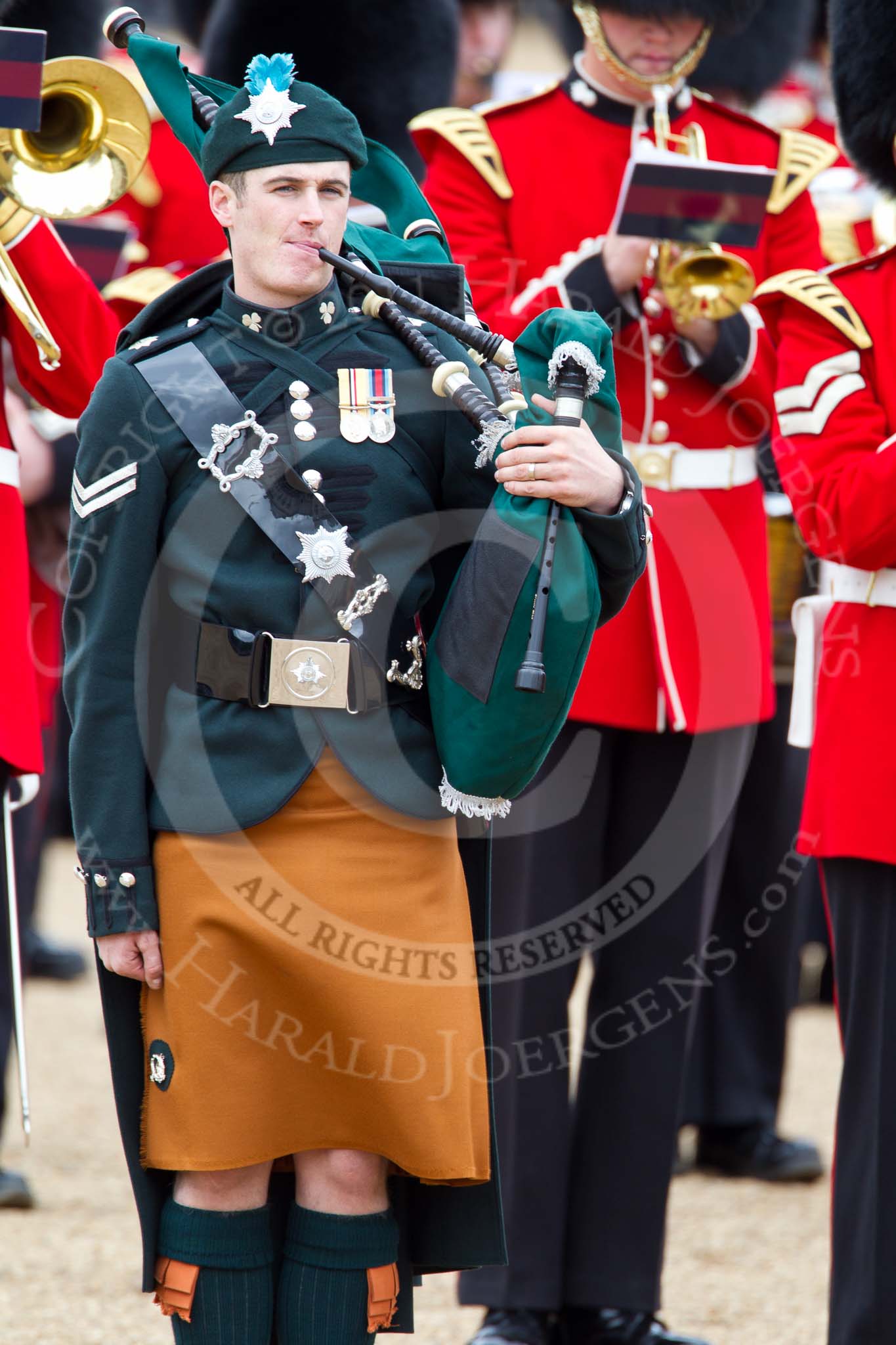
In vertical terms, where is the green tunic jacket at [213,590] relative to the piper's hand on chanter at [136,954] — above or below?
above

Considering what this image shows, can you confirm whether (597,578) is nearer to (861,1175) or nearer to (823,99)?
(861,1175)

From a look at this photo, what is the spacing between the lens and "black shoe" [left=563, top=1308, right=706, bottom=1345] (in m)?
3.40

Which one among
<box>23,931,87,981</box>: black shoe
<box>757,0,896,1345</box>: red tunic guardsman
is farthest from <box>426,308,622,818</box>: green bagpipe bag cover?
<box>23,931,87,981</box>: black shoe

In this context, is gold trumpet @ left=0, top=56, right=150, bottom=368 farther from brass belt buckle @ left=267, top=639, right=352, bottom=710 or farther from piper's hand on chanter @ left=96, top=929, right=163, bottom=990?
piper's hand on chanter @ left=96, top=929, right=163, bottom=990

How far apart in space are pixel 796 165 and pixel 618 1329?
1.96m

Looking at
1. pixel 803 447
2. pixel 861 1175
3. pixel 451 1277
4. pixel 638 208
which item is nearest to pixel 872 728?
pixel 803 447

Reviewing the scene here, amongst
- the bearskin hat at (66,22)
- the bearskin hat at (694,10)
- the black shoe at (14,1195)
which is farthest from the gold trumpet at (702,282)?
the black shoe at (14,1195)

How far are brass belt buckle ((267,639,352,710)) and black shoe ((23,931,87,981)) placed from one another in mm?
3632

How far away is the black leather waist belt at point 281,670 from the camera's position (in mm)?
2584

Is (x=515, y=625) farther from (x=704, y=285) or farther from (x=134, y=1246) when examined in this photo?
(x=134, y=1246)

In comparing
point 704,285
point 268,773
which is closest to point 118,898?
point 268,773

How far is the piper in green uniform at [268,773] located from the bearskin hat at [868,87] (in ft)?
3.38

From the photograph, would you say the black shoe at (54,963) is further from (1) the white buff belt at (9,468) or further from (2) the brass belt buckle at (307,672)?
(2) the brass belt buckle at (307,672)

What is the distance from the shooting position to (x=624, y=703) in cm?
344
